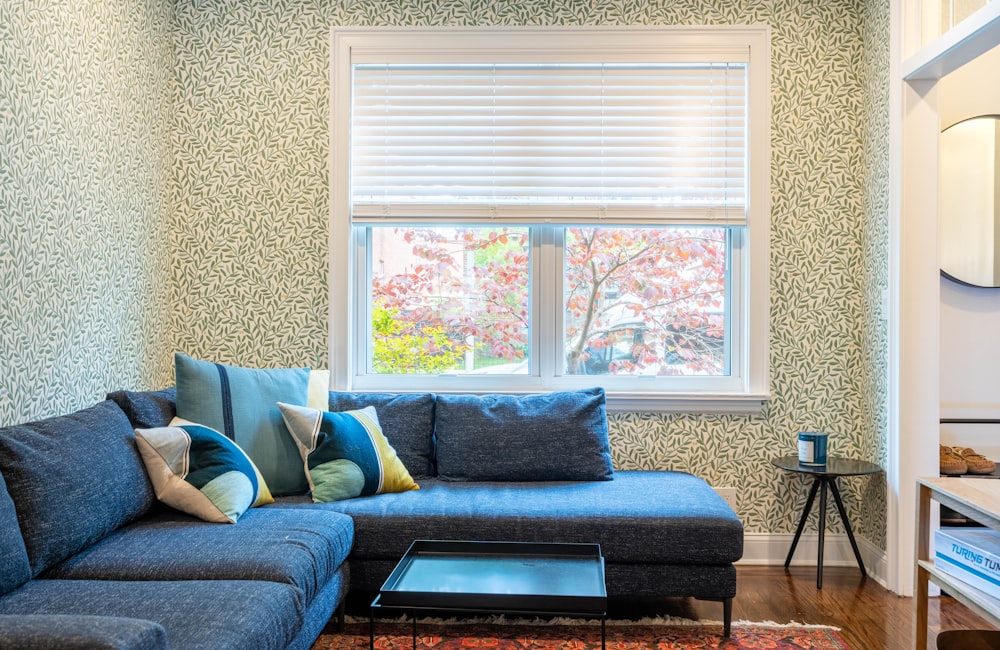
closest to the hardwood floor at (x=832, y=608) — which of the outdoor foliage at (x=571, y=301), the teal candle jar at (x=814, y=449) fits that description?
the teal candle jar at (x=814, y=449)

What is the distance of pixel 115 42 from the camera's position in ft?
10.3

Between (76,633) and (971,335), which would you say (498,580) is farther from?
(971,335)

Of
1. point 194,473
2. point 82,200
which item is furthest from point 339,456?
point 82,200

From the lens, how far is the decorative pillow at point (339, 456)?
2932 mm

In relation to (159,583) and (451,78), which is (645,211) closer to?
(451,78)

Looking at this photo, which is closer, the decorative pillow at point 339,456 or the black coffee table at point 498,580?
the black coffee table at point 498,580

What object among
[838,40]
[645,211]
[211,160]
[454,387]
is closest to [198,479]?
[454,387]

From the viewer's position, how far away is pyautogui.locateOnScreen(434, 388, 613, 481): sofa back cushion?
324cm

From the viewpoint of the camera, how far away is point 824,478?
323 centimetres

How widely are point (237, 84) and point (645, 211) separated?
6.68 feet

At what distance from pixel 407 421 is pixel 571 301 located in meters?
1.00

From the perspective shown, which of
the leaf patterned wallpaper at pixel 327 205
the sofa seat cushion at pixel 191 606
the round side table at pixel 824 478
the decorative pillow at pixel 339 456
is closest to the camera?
the sofa seat cushion at pixel 191 606

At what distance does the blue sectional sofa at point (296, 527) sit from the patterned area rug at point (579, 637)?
13cm

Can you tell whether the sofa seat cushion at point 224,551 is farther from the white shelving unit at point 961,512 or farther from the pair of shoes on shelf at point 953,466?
the pair of shoes on shelf at point 953,466
